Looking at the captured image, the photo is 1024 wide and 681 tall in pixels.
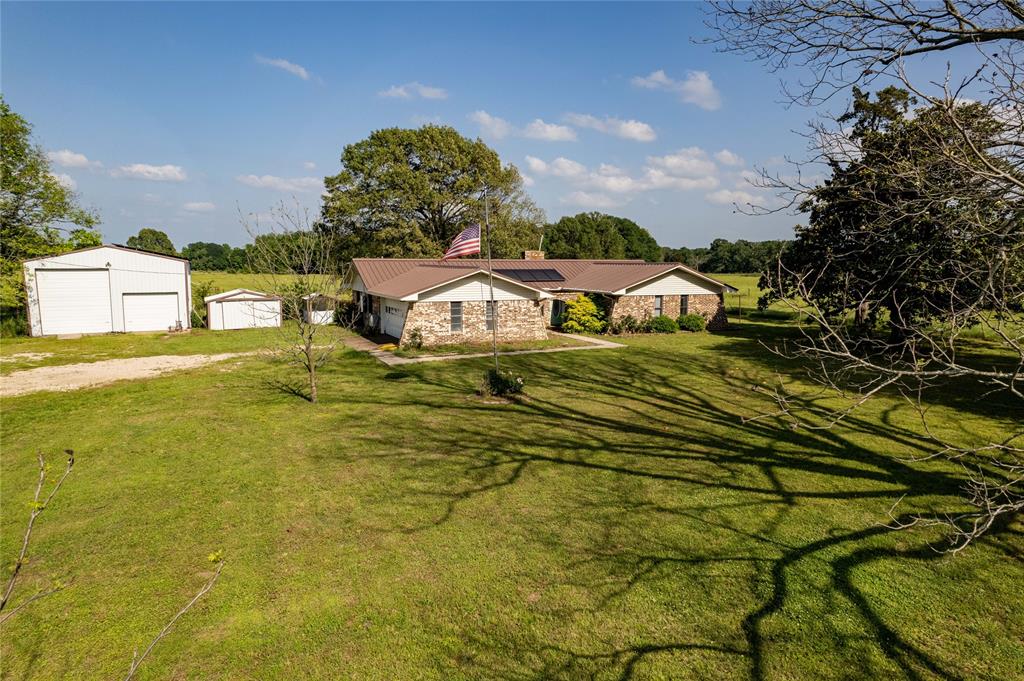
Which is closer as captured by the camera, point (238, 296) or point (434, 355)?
point (434, 355)

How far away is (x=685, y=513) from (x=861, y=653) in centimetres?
278

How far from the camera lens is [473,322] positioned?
24.1 metres

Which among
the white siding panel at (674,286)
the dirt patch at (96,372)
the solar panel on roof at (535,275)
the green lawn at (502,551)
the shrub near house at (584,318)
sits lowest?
the green lawn at (502,551)

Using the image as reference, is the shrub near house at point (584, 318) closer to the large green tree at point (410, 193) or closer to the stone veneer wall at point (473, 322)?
the stone veneer wall at point (473, 322)

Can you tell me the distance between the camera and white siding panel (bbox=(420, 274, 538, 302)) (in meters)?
23.0

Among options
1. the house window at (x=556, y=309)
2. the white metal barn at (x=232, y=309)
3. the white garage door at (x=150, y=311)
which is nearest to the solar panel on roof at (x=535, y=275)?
the house window at (x=556, y=309)

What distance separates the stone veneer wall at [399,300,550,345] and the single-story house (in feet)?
0.15

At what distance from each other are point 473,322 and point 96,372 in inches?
560

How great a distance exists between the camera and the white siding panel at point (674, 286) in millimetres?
29312

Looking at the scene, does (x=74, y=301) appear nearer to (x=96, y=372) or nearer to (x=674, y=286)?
(x=96, y=372)

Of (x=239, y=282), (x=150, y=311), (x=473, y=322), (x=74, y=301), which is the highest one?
(x=239, y=282)

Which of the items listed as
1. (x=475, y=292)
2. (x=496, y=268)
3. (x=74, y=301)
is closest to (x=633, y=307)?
(x=496, y=268)

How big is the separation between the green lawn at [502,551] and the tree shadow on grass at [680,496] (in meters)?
0.04

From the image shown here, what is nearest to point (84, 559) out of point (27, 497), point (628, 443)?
point (27, 497)
